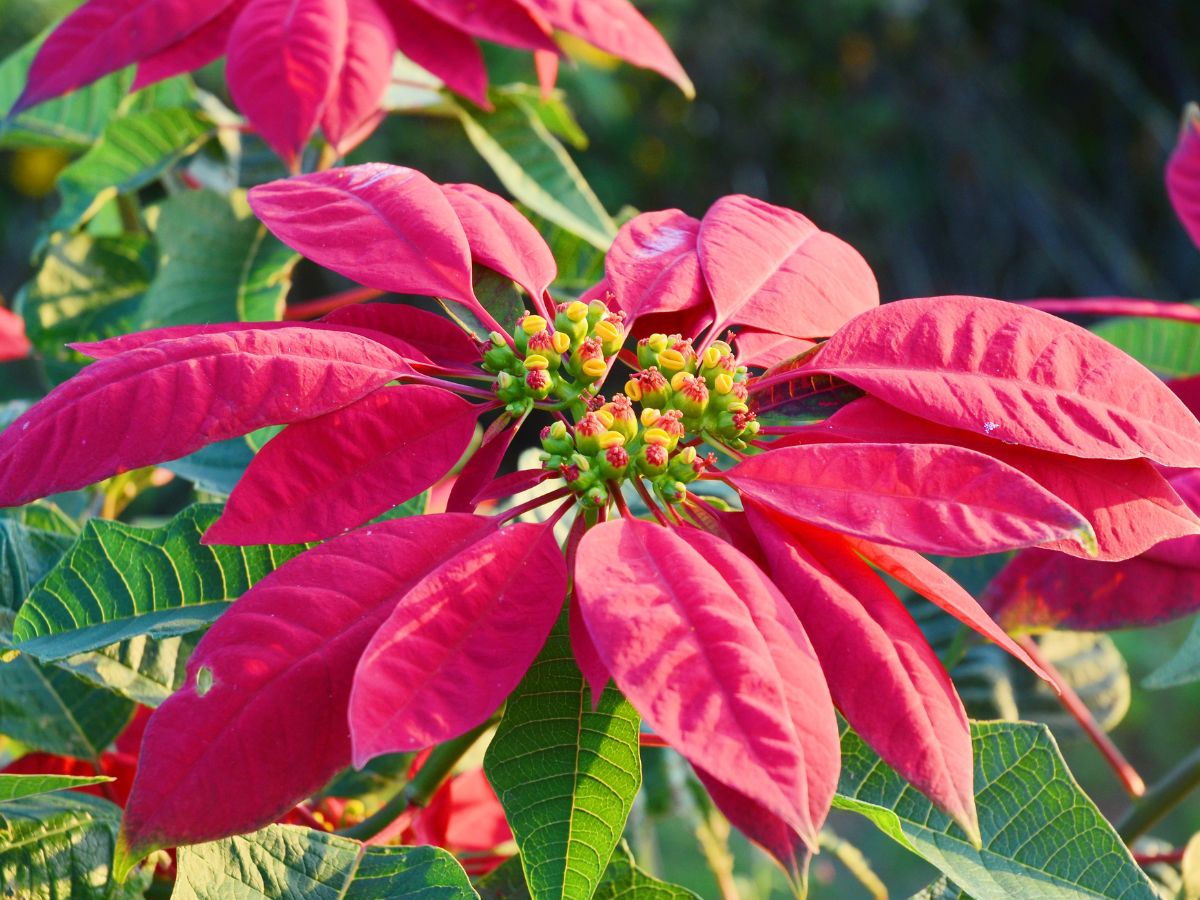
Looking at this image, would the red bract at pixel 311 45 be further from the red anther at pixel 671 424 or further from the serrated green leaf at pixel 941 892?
the serrated green leaf at pixel 941 892

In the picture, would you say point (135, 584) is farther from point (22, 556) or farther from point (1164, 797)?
point (1164, 797)

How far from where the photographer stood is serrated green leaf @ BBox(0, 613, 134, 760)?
1.90ft

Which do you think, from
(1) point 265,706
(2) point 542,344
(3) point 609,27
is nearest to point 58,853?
(1) point 265,706

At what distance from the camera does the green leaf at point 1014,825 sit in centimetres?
44

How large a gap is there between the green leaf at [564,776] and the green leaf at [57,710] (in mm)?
272

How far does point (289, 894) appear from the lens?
0.44m

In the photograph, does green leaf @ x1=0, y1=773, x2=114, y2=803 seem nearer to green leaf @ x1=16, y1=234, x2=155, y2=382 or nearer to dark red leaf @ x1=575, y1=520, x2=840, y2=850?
dark red leaf @ x1=575, y1=520, x2=840, y2=850

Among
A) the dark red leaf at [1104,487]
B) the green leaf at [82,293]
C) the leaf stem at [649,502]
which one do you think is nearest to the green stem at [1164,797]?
the dark red leaf at [1104,487]

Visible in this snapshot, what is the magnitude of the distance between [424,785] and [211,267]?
1.19 feet

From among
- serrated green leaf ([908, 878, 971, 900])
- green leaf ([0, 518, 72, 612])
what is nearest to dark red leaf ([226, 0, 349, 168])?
green leaf ([0, 518, 72, 612])

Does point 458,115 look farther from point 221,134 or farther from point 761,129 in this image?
point 761,129

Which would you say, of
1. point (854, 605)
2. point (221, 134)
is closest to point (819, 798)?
point (854, 605)

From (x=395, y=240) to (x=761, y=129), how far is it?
152 inches

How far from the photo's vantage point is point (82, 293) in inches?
31.0
